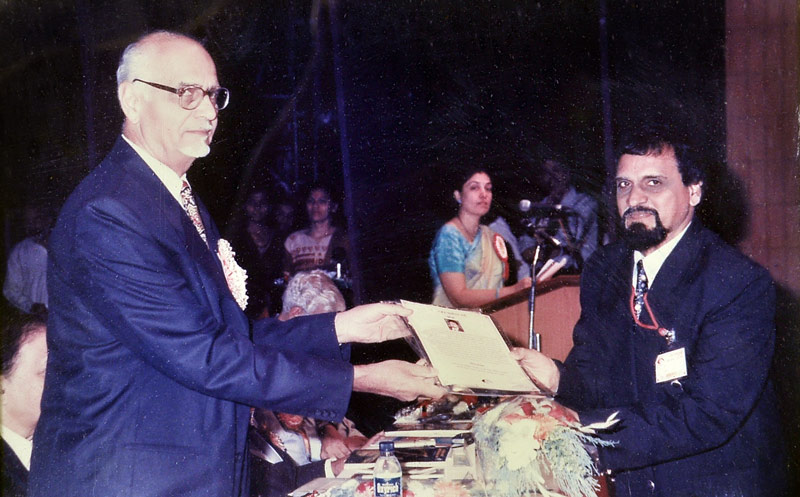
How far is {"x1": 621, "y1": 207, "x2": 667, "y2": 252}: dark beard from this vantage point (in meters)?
2.46

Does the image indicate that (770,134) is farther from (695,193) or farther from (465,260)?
(465,260)

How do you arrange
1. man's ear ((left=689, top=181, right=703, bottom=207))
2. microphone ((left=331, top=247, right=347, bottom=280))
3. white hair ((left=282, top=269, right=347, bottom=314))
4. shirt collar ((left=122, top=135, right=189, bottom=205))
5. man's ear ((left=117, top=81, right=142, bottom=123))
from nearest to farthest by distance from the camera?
shirt collar ((left=122, top=135, right=189, bottom=205))
man's ear ((left=117, top=81, right=142, bottom=123))
man's ear ((left=689, top=181, right=703, bottom=207))
white hair ((left=282, top=269, right=347, bottom=314))
microphone ((left=331, top=247, right=347, bottom=280))

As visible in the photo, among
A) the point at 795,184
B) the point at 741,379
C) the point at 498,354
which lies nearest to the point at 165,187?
the point at 498,354

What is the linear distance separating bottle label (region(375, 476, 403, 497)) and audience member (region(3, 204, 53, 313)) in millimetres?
1465

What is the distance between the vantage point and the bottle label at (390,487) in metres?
1.60

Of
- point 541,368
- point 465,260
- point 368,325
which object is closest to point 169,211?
point 368,325

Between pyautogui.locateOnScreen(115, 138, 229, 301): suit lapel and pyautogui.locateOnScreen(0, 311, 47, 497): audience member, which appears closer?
pyautogui.locateOnScreen(115, 138, 229, 301): suit lapel

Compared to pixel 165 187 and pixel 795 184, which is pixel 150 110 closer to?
pixel 165 187

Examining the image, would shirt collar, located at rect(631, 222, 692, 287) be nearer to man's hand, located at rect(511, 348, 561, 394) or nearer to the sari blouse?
man's hand, located at rect(511, 348, 561, 394)

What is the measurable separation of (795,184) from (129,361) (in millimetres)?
2294

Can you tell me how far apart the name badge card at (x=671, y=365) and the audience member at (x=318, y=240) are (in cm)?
181

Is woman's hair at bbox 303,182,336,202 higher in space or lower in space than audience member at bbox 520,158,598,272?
higher

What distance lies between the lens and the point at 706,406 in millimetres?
2131

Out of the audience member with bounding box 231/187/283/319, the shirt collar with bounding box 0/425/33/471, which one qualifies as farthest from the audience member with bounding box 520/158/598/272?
the shirt collar with bounding box 0/425/33/471
